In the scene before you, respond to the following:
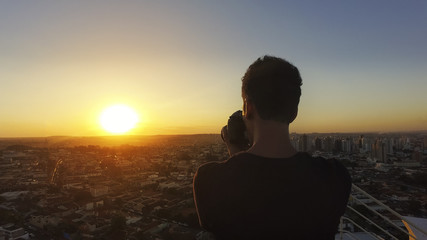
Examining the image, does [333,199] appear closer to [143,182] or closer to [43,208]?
[43,208]

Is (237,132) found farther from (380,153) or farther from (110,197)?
(380,153)

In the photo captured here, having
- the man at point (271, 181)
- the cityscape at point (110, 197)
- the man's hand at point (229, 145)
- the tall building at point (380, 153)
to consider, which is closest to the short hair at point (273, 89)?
the man at point (271, 181)

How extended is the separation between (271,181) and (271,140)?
0.06m

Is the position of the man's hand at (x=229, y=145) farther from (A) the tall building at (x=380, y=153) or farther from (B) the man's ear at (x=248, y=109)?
(A) the tall building at (x=380, y=153)

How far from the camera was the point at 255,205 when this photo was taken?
0.38 metres

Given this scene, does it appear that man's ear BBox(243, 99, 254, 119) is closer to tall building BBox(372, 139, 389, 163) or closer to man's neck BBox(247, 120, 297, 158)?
man's neck BBox(247, 120, 297, 158)

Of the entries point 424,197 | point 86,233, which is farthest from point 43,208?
point 424,197

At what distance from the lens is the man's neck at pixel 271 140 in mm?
400

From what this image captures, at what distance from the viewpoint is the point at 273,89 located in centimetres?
42

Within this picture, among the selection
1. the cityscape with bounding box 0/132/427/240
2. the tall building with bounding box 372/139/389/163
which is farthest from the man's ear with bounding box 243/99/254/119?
the tall building with bounding box 372/139/389/163

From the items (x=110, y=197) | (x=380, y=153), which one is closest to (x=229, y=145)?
(x=110, y=197)

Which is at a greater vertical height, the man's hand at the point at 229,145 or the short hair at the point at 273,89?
the short hair at the point at 273,89

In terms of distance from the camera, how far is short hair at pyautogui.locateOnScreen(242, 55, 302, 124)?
0.42 meters

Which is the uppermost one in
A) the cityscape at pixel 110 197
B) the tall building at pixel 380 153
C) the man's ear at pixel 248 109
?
the man's ear at pixel 248 109
